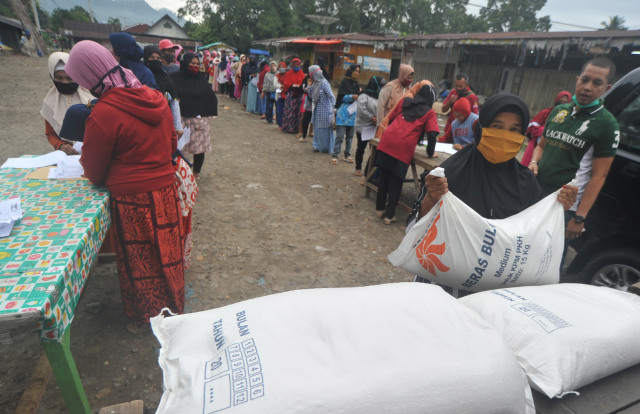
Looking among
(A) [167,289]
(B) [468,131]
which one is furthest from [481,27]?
(A) [167,289]

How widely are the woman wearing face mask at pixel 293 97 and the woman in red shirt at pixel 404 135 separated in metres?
4.57

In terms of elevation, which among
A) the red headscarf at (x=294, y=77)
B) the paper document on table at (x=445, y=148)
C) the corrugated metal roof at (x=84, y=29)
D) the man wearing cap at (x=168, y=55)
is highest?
the corrugated metal roof at (x=84, y=29)

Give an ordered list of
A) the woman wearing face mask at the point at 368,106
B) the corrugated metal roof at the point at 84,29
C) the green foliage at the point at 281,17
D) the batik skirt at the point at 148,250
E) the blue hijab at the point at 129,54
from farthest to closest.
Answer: the corrugated metal roof at the point at 84,29
the green foliage at the point at 281,17
the woman wearing face mask at the point at 368,106
the blue hijab at the point at 129,54
the batik skirt at the point at 148,250

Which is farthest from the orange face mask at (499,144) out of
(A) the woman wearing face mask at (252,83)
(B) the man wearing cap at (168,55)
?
(A) the woman wearing face mask at (252,83)

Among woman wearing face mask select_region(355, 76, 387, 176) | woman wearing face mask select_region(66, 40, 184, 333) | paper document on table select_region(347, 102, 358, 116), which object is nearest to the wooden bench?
woman wearing face mask select_region(355, 76, 387, 176)

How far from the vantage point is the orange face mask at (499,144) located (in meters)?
1.66

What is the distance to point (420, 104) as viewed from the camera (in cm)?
388

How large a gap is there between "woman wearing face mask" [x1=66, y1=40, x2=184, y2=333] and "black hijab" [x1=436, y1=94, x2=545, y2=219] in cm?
163

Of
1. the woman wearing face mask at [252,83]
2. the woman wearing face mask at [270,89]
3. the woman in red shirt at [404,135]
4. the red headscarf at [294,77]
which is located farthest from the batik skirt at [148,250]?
the woman wearing face mask at [252,83]

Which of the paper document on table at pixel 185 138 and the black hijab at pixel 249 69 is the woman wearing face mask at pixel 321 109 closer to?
the paper document on table at pixel 185 138

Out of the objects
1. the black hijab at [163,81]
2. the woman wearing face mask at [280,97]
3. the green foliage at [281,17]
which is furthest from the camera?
the green foliage at [281,17]

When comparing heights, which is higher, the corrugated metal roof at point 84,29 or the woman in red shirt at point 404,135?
the corrugated metal roof at point 84,29

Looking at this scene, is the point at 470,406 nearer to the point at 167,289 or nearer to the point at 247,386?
the point at 247,386

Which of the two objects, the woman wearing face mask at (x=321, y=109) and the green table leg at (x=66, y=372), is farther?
the woman wearing face mask at (x=321, y=109)
